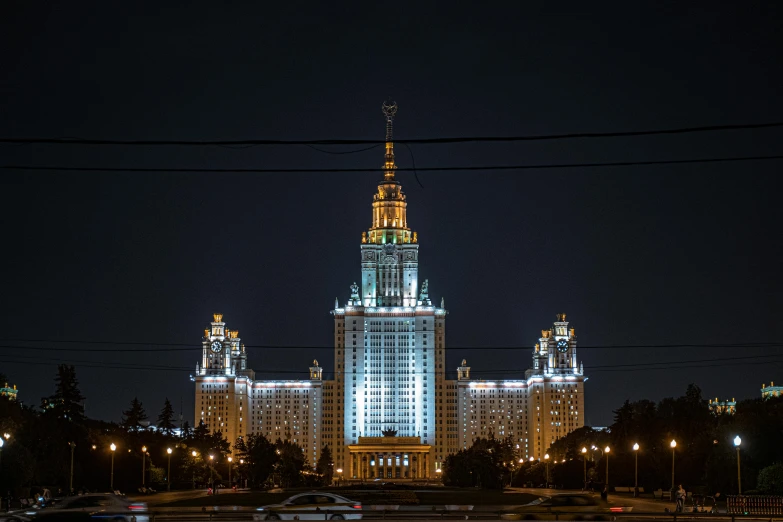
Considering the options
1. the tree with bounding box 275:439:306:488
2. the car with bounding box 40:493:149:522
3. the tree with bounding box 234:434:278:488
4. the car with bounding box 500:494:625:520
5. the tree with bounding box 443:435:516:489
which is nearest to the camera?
the car with bounding box 40:493:149:522

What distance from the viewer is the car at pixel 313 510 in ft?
157

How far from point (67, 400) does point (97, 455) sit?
19.7 feet

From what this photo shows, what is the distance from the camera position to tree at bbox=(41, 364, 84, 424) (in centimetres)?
10725

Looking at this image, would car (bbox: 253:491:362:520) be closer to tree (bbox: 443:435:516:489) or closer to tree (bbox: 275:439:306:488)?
tree (bbox: 275:439:306:488)

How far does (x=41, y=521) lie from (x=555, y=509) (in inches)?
1026

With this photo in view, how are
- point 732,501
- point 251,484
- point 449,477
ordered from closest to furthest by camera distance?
1. point 732,501
2. point 251,484
3. point 449,477

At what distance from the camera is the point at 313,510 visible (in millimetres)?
49094

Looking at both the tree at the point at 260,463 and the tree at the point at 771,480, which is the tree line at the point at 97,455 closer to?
the tree at the point at 260,463

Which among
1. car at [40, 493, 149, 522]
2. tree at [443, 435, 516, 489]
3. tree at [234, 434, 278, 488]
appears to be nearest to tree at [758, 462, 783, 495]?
car at [40, 493, 149, 522]

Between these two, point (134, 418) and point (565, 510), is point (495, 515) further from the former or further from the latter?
point (134, 418)

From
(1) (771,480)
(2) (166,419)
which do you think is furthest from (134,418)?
(1) (771,480)

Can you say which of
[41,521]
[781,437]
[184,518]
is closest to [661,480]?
[781,437]

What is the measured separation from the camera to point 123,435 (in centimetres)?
12544

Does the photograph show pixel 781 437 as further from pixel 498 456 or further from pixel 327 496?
pixel 498 456
